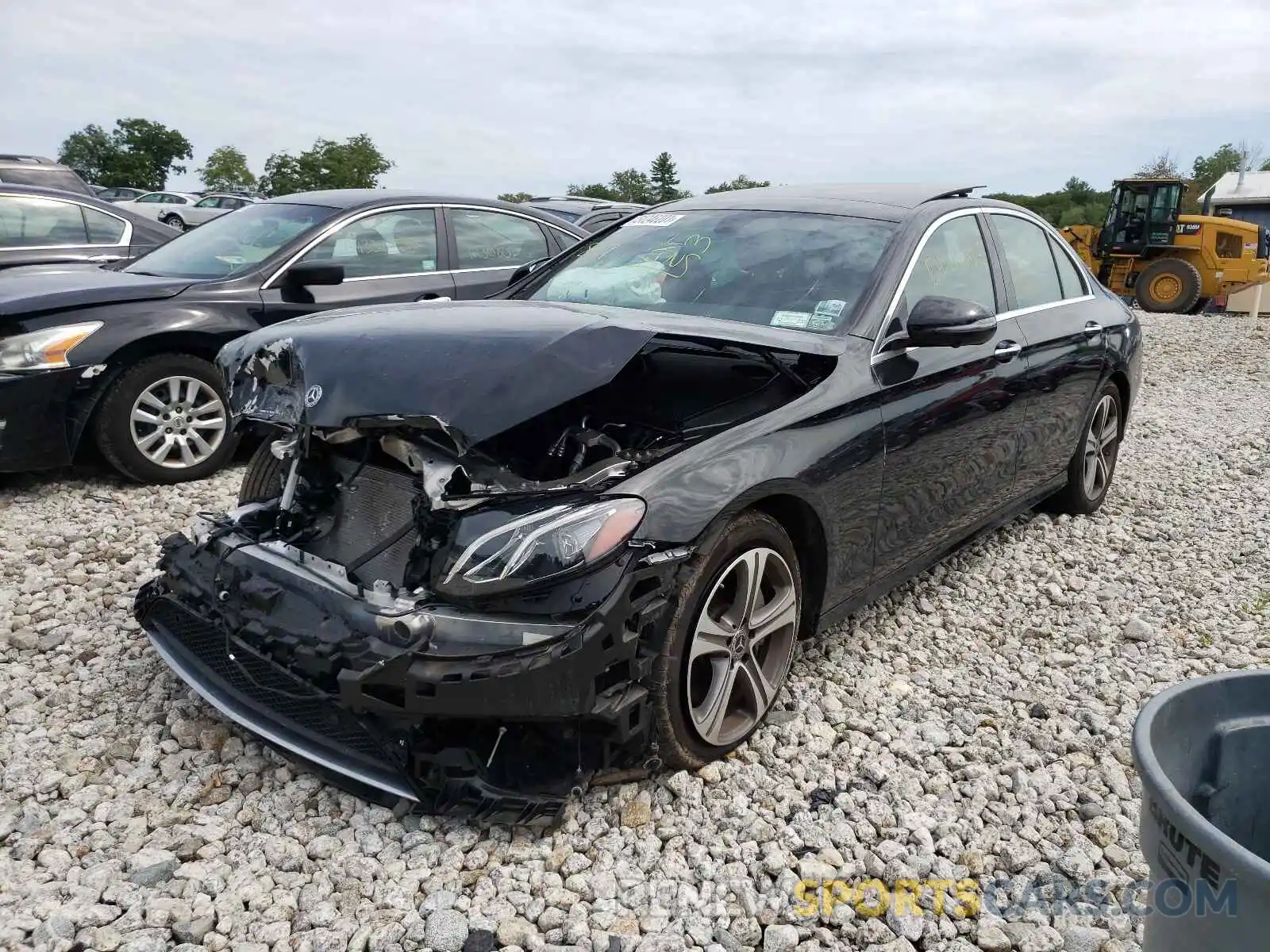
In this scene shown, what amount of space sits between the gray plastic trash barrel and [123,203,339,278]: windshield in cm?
535

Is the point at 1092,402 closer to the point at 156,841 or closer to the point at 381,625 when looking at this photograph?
the point at 381,625

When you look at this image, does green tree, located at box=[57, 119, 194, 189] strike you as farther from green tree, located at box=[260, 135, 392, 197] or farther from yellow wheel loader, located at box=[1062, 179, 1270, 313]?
yellow wheel loader, located at box=[1062, 179, 1270, 313]

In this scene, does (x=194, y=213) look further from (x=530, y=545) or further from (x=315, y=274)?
(x=530, y=545)

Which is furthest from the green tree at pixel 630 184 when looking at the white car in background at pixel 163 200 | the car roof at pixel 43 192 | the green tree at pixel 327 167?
the car roof at pixel 43 192

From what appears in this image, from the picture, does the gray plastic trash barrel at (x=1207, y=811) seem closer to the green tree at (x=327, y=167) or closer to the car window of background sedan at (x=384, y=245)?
the car window of background sedan at (x=384, y=245)

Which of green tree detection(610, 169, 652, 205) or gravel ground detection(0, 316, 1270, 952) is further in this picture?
green tree detection(610, 169, 652, 205)

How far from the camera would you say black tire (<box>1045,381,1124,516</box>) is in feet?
16.7

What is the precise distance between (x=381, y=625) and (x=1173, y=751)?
5.49 feet

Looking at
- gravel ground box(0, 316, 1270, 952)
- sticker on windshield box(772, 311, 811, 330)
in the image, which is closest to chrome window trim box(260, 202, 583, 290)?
gravel ground box(0, 316, 1270, 952)

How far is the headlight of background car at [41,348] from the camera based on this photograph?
15.5 feet

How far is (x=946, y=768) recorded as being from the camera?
299 centimetres

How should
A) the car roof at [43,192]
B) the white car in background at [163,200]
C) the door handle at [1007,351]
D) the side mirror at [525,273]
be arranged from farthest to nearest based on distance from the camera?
the white car in background at [163,200]
the car roof at [43,192]
the side mirror at [525,273]
the door handle at [1007,351]

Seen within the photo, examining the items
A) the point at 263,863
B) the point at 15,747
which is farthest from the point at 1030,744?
the point at 15,747

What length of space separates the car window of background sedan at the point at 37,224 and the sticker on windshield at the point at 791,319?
6225 millimetres
